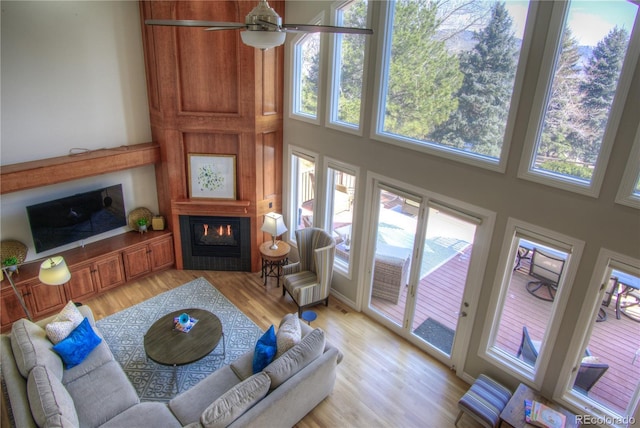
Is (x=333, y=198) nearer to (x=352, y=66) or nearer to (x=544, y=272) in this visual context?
(x=352, y=66)

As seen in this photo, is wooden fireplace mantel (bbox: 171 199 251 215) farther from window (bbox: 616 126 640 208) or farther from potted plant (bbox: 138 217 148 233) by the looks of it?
window (bbox: 616 126 640 208)

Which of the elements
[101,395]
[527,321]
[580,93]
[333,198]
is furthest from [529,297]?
[101,395]

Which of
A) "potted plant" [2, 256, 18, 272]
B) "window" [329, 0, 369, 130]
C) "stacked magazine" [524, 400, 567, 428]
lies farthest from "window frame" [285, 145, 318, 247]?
"potted plant" [2, 256, 18, 272]

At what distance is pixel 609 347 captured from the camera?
413 centimetres

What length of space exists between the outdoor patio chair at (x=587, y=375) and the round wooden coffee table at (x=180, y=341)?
4.03 metres

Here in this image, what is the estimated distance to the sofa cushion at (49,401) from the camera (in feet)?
11.5

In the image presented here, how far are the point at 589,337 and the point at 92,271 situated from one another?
6.63 meters

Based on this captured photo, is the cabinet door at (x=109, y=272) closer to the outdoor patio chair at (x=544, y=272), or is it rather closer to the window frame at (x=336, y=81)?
the window frame at (x=336, y=81)

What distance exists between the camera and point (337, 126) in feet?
19.6

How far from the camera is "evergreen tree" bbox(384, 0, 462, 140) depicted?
4.86 meters

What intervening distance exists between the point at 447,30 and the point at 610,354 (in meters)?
3.85

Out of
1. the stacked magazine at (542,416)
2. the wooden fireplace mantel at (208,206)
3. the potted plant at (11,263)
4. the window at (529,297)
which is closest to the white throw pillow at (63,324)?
the potted plant at (11,263)

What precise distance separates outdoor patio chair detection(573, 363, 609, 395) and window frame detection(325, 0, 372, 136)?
148 inches

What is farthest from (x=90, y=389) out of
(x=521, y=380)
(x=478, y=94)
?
(x=478, y=94)
